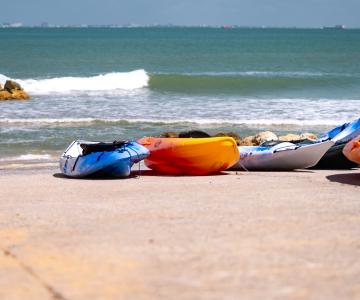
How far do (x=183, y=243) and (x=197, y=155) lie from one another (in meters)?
5.13

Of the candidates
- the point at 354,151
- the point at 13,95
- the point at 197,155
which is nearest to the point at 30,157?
the point at 197,155

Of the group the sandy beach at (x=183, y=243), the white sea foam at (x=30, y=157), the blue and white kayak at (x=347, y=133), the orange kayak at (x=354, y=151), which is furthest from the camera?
the white sea foam at (x=30, y=157)

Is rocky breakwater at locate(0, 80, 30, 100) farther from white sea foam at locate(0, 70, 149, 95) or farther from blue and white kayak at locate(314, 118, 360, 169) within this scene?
blue and white kayak at locate(314, 118, 360, 169)

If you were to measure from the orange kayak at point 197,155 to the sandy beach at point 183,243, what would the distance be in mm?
2105

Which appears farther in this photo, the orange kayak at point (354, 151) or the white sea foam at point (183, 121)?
the white sea foam at point (183, 121)

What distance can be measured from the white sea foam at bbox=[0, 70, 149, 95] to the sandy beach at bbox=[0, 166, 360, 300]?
81.4ft

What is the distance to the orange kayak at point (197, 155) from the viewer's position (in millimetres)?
10422

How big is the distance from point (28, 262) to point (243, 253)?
139 centimetres

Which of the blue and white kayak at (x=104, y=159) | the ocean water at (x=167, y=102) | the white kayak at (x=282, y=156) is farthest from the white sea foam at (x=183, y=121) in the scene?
the blue and white kayak at (x=104, y=159)

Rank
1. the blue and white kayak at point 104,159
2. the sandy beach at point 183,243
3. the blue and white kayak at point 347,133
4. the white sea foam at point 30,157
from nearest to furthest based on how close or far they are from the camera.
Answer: the sandy beach at point 183,243, the blue and white kayak at point 104,159, the blue and white kayak at point 347,133, the white sea foam at point 30,157

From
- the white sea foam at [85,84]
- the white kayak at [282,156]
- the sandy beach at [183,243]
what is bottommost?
the white sea foam at [85,84]

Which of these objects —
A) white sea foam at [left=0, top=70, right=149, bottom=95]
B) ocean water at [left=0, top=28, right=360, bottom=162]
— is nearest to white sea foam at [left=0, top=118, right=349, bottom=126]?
ocean water at [left=0, top=28, right=360, bottom=162]

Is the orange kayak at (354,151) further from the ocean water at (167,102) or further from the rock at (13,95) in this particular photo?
the rock at (13,95)

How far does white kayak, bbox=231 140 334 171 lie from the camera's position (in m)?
10.8
